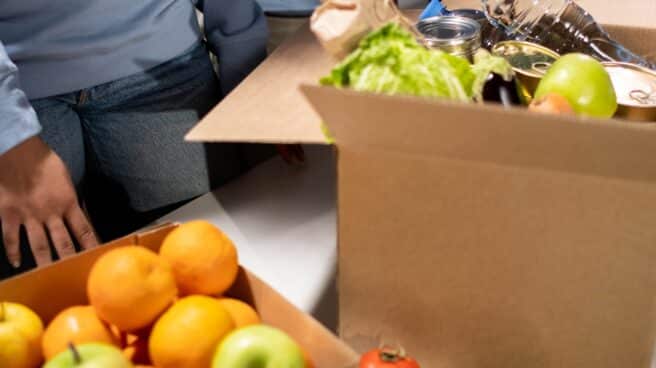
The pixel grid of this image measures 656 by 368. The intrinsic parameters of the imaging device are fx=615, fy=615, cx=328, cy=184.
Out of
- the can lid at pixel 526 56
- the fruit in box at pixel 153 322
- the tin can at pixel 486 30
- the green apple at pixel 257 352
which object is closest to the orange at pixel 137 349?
the fruit in box at pixel 153 322

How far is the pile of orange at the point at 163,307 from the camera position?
1.84 feet

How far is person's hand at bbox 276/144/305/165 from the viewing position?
108 cm

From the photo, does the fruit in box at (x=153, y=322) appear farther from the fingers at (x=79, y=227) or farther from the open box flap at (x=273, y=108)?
the fingers at (x=79, y=227)

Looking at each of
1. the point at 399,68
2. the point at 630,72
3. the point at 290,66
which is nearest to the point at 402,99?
the point at 399,68

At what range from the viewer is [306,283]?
84cm

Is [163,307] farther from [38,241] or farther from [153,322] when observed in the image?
[38,241]

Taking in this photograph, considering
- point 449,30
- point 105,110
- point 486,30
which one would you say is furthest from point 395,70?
point 105,110

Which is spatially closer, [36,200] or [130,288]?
[130,288]

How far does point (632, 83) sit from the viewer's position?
81cm

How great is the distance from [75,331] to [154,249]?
134mm

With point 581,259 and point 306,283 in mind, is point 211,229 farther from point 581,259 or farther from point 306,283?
point 581,259

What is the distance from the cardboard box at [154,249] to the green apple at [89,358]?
0.49ft

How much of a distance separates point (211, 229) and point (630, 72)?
0.60 metres

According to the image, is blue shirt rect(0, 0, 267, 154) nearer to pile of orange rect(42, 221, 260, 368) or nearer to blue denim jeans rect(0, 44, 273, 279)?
blue denim jeans rect(0, 44, 273, 279)
